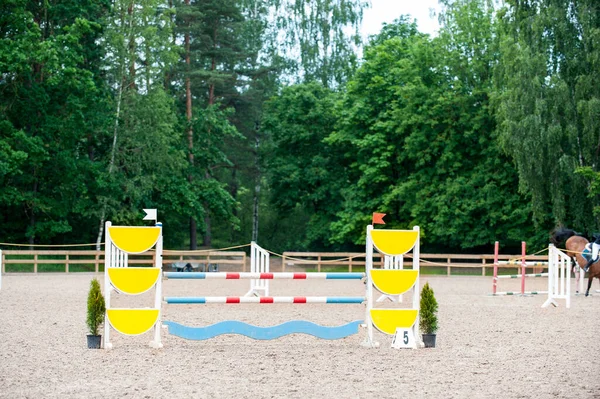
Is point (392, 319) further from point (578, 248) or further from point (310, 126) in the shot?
point (310, 126)

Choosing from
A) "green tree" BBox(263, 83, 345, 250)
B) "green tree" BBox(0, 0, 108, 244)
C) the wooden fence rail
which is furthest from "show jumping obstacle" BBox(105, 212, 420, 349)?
"green tree" BBox(263, 83, 345, 250)

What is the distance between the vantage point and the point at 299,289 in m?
20.7

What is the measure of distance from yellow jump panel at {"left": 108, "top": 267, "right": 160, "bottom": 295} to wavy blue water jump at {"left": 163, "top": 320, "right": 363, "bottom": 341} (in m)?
0.55

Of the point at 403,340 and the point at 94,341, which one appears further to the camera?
the point at 403,340

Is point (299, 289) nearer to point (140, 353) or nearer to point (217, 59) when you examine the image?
point (140, 353)

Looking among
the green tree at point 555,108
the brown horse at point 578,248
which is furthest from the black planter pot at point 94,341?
the green tree at point 555,108

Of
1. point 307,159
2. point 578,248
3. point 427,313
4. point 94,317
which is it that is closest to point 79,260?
point 307,159

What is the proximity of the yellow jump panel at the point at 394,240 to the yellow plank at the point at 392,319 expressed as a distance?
2.26ft

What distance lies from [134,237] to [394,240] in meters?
3.02

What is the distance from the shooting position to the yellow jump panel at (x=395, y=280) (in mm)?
9602

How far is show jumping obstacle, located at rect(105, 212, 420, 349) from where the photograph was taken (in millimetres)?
9281

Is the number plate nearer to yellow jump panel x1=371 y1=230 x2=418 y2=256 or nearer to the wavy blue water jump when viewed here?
the wavy blue water jump

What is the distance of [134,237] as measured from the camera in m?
9.42

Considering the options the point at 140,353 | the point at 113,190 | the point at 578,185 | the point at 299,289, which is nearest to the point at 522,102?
the point at 578,185
